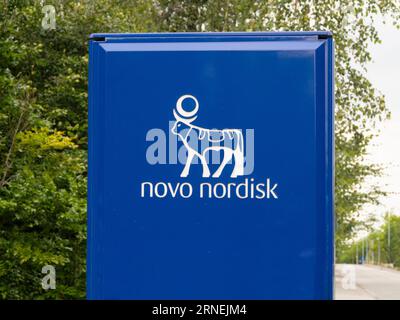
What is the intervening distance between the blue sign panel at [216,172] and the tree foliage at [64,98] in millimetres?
8526

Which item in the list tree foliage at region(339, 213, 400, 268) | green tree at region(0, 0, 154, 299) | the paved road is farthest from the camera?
tree foliage at region(339, 213, 400, 268)

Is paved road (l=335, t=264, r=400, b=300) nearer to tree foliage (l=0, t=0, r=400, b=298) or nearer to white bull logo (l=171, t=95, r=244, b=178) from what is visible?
tree foliage (l=0, t=0, r=400, b=298)

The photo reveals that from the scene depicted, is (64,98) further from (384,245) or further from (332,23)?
(384,245)

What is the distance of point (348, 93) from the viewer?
19188 millimetres

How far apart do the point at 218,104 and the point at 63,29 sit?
43.8ft

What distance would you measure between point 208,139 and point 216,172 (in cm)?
15

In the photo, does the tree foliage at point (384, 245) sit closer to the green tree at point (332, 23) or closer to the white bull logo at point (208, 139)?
the green tree at point (332, 23)

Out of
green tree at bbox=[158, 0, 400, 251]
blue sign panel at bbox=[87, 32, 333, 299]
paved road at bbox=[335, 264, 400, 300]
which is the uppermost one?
green tree at bbox=[158, 0, 400, 251]

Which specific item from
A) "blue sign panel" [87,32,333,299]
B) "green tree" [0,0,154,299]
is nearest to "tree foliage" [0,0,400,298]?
"green tree" [0,0,154,299]

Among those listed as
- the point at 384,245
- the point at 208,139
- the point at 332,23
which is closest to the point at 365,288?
the point at 332,23

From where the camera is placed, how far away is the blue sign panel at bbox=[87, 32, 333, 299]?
3963 millimetres

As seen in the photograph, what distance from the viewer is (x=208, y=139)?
3977mm

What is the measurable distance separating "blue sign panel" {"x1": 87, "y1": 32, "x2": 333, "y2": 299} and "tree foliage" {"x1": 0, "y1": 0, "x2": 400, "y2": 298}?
28.0 ft
